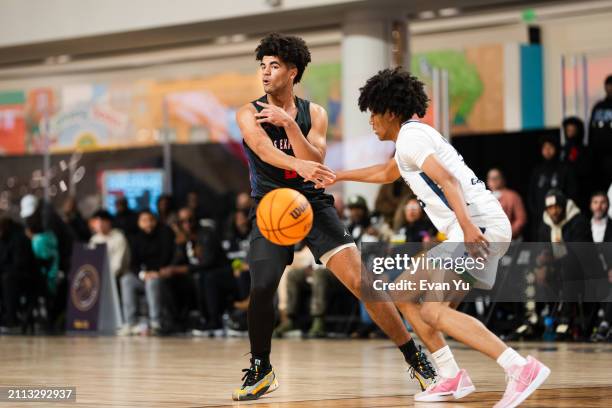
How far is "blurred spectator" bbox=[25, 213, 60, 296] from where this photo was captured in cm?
1675

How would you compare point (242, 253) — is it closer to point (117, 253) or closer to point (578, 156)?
point (117, 253)

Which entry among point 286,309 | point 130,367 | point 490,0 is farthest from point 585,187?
point 130,367

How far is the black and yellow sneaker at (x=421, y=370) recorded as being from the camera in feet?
22.1

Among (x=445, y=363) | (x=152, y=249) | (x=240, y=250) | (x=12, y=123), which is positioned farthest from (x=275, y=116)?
(x=12, y=123)

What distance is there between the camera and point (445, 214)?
617cm

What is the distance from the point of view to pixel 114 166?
717 inches

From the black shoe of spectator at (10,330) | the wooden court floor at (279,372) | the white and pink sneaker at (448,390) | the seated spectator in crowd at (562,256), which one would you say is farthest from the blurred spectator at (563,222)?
the black shoe of spectator at (10,330)

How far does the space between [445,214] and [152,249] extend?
10.2 m

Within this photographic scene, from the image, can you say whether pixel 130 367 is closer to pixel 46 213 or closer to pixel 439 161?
pixel 439 161

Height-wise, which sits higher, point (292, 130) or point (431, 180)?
point (292, 130)

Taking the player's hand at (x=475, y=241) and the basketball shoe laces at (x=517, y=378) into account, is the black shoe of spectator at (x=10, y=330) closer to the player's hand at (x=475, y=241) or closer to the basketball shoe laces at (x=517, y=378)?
the player's hand at (x=475, y=241)

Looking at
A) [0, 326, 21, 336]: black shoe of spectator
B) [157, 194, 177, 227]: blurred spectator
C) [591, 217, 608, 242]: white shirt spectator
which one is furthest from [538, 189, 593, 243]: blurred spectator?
[0, 326, 21, 336]: black shoe of spectator

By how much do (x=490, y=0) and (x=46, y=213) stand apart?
764 cm

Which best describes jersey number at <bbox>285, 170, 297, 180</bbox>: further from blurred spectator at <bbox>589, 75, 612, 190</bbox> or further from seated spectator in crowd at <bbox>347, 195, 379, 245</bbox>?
blurred spectator at <bbox>589, 75, 612, 190</bbox>
